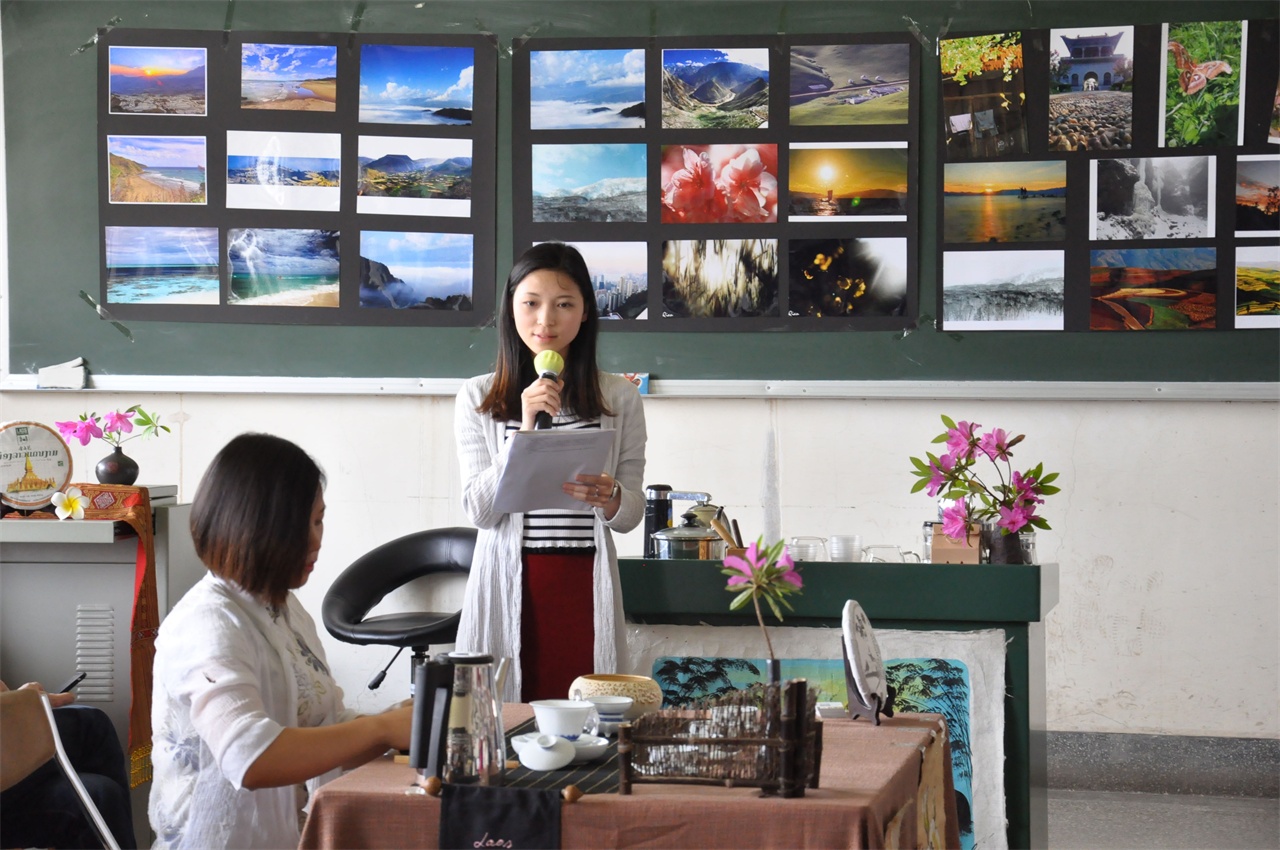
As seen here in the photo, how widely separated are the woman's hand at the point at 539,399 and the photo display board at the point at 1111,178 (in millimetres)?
2062

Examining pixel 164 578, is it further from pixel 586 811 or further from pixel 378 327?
pixel 586 811

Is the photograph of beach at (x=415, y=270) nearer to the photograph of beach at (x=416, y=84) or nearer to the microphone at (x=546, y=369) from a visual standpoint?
the photograph of beach at (x=416, y=84)

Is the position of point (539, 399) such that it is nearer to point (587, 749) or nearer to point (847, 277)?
point (587, 749)

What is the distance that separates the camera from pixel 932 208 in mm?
4164

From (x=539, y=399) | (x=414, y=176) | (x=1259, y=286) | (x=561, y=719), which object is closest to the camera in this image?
(x=561, y=719)

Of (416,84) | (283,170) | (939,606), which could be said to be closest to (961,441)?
(939,606)

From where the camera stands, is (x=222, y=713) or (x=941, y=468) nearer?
(x=222, y=713)

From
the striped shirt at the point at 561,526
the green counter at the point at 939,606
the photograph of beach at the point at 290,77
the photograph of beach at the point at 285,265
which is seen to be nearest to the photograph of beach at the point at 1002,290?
the green counter at the point at 939,606

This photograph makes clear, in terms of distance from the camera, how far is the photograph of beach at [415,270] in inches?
170

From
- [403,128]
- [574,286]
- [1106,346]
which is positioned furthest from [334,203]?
[1106,346]

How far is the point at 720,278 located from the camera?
4.23 meters

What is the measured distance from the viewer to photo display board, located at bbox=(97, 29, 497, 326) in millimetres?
4328

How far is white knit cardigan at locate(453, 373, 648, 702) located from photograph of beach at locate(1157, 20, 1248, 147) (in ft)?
8.22

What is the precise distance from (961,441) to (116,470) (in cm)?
249
